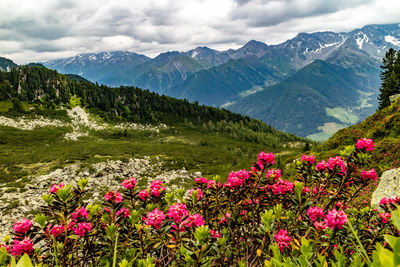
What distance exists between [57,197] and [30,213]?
21.3 meters

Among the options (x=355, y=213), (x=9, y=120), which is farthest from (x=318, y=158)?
(x=9, y=120)

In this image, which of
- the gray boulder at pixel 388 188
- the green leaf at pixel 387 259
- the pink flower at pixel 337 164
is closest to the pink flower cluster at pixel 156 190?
the pink flower at pixel 337 164

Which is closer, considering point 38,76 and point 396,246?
point 396,246

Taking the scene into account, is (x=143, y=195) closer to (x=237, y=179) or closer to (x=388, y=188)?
(x=237, y=179)

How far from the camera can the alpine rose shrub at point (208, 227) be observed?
309 cm

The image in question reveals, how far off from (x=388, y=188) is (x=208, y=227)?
20.2 ft

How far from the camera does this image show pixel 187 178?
38.2 metres

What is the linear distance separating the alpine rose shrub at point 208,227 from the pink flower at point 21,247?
11 millimetres

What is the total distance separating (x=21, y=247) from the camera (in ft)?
10.0

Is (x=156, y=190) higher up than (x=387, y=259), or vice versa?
(x=387, y=259)

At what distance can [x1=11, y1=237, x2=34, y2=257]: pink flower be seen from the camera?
3.04 m

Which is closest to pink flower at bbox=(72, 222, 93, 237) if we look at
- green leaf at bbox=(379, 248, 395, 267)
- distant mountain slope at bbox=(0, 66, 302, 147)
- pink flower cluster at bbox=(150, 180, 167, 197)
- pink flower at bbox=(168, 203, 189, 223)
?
pink flower cluster at bbox=(150, 180, 167, 197)

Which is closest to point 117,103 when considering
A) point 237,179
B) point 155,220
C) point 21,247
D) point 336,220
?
point 237,179

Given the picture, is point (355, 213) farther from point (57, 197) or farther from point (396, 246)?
point (57, 197)
